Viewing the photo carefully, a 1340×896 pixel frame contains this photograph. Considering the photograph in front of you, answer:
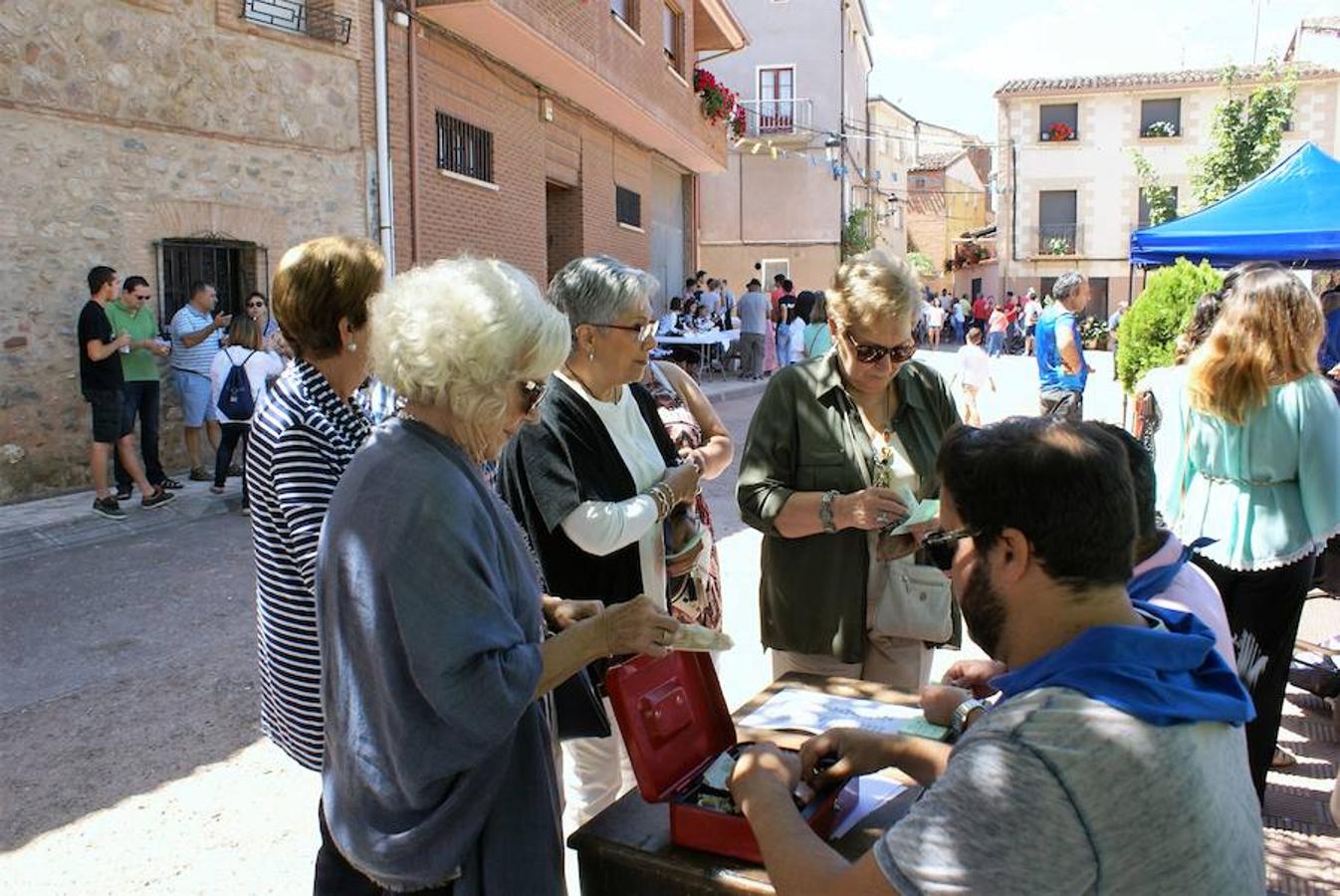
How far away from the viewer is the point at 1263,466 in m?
3.59

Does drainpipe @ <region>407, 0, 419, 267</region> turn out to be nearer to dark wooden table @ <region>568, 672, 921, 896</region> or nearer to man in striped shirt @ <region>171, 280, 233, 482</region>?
man in striped shirt @ <region>171, 280, 233, 482</region>

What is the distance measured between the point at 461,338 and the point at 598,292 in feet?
3.56

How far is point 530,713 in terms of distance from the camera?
74.7 inches

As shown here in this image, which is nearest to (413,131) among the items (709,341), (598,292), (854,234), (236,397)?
(236,397)

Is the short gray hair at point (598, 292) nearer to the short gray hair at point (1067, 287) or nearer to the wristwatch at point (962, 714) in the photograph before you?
the wristwatch at point (962, 714)

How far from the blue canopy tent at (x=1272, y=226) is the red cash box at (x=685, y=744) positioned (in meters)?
→ 7.93

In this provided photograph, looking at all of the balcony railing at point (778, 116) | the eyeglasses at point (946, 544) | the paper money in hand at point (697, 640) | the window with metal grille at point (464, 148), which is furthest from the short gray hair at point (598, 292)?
the balcony railing at point (778, 116)

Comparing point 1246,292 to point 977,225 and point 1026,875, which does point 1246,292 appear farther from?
point 977,225

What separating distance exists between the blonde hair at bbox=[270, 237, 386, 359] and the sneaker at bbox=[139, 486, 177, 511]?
23.1ft

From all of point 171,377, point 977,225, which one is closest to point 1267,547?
point 171,377

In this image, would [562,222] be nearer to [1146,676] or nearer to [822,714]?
[822,714]

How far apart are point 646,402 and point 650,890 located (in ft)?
5.51

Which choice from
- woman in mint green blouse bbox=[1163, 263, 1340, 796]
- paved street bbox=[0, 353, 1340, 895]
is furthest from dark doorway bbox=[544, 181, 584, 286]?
woman in mint green blouse bbox=[1163, 263, 1340, 796]

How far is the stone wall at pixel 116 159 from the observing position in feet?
28.4
